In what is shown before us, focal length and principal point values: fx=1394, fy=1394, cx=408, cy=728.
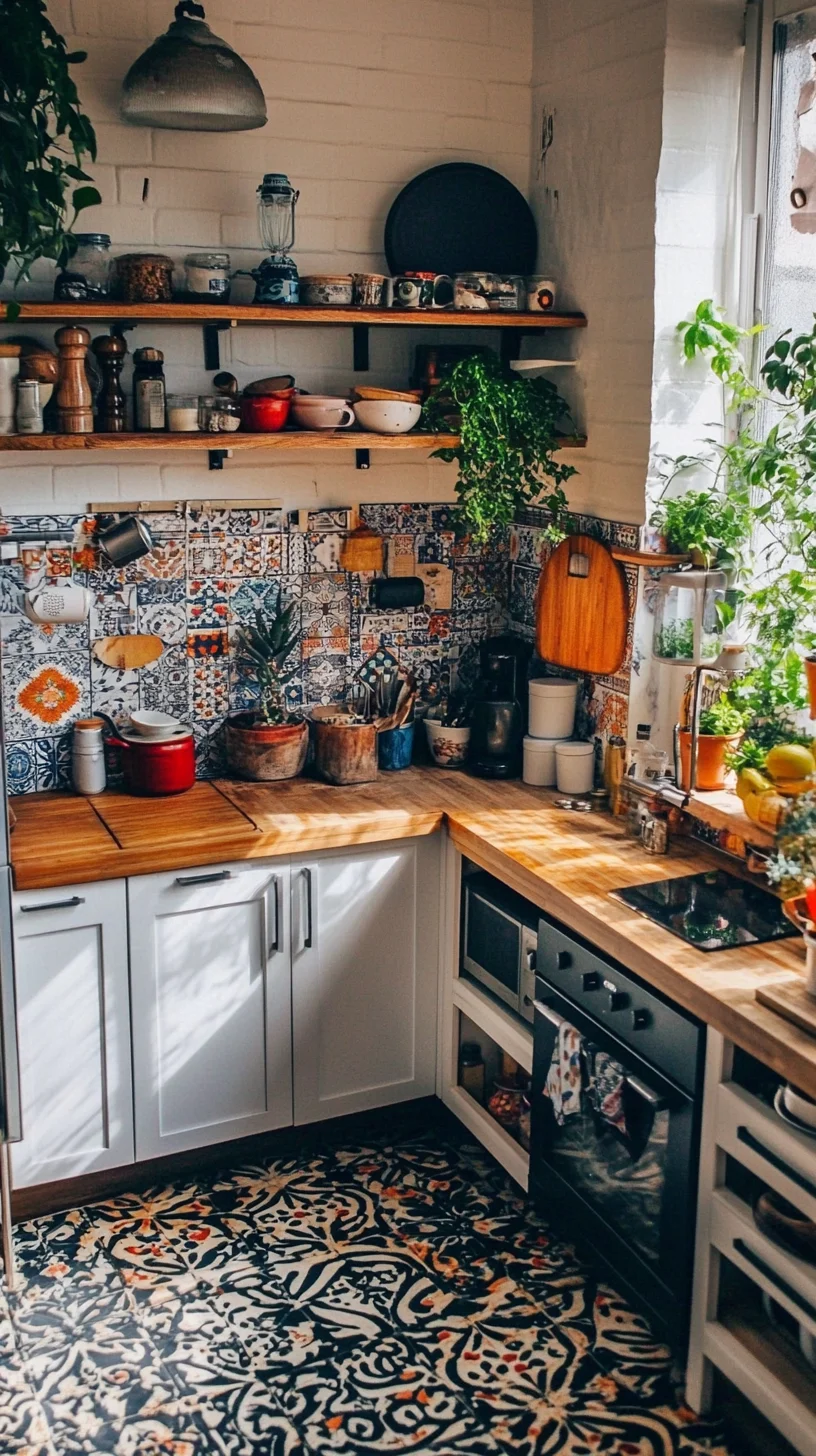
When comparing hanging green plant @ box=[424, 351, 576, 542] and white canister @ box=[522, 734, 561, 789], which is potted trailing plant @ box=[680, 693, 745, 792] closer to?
white canister @ box=[522, 734, 561, 789]

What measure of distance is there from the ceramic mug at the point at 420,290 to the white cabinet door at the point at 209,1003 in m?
1.41

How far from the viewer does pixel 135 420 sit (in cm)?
334

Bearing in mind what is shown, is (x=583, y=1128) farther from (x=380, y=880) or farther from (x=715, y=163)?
(x=715, y=163)

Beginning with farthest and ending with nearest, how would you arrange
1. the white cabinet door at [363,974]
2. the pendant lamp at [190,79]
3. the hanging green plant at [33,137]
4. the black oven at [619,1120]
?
the white cabinet door at [363,974], the pendant lamp at [190,79], the hanging green plant at [33,137], the black oven at [619,1120]

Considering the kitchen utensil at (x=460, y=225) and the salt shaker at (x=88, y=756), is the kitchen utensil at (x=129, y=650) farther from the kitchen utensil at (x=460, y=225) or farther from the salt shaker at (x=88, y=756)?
the kitchen utensil at (x=460, y=225)

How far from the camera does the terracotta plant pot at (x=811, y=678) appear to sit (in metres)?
2.86

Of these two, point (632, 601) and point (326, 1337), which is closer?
point (326, 1337)

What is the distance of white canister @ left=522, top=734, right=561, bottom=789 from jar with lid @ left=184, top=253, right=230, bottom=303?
4.47 feet

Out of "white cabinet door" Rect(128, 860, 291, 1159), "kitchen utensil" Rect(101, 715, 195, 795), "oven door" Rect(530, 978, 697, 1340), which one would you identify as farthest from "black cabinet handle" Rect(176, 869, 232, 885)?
"oven door" Rect(530, 978, 697, 1340)

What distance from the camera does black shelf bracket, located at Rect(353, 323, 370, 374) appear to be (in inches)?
143

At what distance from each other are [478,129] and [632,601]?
1.35m

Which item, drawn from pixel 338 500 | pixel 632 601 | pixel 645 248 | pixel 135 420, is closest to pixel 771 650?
pixel 632 601

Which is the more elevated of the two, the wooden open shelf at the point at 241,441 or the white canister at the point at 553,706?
the wooden open shelf at the point at 241,441

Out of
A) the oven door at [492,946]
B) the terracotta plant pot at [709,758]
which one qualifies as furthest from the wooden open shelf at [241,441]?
the oven door at [492,946]
